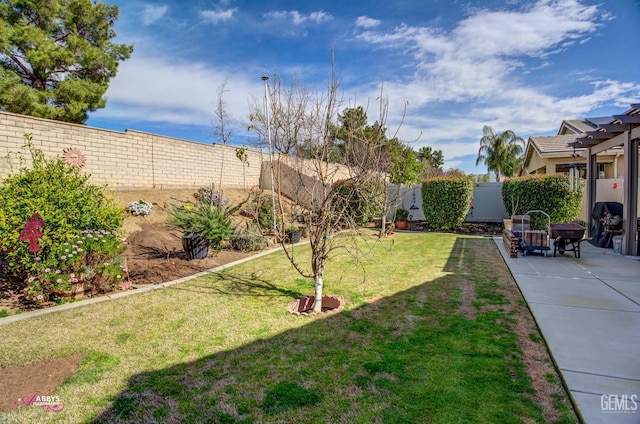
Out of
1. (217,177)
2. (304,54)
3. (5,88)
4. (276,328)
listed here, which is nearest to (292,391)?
(276,328)

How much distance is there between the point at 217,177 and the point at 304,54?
811 centimetres

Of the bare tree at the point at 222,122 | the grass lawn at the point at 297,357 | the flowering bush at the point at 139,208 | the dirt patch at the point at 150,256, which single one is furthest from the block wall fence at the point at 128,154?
the grass lawn at the point at 297,357

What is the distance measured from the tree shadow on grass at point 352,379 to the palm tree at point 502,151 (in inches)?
1460

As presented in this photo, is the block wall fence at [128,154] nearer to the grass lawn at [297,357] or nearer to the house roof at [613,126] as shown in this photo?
the grass lawn at [297,357]

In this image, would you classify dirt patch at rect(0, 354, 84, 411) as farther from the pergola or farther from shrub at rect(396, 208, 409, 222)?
shrub at rect(396, 208, 409, 222)

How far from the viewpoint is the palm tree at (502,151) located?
3522cm

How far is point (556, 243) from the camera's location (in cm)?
802

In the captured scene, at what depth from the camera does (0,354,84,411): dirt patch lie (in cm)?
246

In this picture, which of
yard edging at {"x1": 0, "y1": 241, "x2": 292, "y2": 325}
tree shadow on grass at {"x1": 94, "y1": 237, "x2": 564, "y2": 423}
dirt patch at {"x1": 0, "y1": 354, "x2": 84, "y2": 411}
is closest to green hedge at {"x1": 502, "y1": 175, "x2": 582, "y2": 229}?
tree shadow on grass at {"x1": 94, "y1": 237, "x2": 564, "y2": 423}

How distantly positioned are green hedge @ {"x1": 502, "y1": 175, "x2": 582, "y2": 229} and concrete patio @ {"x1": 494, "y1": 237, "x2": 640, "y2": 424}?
4.23 metres

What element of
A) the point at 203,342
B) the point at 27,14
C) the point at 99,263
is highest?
the point at 27,14

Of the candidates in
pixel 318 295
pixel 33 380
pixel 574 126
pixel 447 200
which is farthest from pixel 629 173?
pixel 33 380

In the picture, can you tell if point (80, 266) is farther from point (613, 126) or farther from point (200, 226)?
point (613, 126)

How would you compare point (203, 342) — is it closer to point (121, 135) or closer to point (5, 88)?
point (121, 135)
